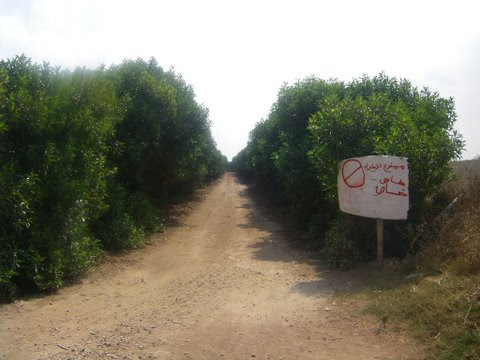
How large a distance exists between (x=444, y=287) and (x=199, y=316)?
316 centimetres

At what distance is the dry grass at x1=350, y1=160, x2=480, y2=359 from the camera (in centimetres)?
459

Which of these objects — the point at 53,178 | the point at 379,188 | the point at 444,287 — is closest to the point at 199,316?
the point at 444,287

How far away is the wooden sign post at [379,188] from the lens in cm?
777

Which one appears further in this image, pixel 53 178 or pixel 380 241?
pixel 380 241

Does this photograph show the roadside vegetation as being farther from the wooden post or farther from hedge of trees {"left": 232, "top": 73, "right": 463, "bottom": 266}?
the wooden post

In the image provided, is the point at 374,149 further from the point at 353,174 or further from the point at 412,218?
the point at 412,218

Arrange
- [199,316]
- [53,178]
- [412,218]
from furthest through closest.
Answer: [412,218] → [53,178] → [199,316]

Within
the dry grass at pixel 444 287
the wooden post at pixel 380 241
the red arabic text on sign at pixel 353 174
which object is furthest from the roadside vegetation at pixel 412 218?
the red arabic text on sign at pixel 353 174

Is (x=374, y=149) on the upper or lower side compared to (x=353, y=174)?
upper

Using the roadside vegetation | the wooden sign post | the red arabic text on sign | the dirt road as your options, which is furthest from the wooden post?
the dirt road

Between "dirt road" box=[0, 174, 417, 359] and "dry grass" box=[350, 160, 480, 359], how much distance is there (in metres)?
0.36

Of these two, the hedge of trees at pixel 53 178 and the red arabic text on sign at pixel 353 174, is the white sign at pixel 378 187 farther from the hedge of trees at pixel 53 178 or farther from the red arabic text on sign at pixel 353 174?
the hedge of trees at pixel 53 178

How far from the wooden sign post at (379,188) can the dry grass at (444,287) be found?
676mm

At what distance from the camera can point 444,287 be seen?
5.64 m
